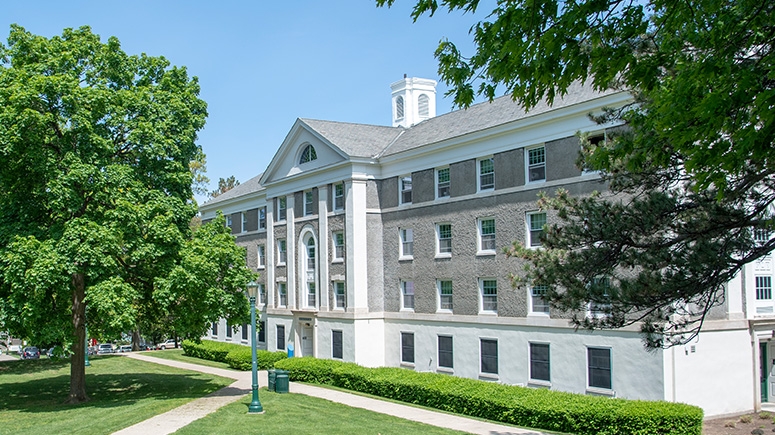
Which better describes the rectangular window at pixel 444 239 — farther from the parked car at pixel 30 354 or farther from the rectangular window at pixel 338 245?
the parked car at pixel 30 354

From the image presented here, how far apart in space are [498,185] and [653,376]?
32.6ft

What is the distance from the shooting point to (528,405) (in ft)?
76.1

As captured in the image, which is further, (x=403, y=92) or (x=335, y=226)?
(x=403, y=92)

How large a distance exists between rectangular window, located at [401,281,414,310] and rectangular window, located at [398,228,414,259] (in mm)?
1322

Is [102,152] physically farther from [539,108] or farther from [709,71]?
[709,71]

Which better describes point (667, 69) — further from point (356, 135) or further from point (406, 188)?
point (356, 135)

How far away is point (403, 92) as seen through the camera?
42.6 meters

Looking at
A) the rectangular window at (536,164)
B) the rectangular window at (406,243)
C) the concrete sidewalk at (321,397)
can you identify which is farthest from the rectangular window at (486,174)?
the concrete sidewalk at (321,397)

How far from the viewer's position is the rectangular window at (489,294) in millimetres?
30459

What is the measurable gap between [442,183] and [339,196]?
687cm

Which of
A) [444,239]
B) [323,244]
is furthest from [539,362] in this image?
[323,244]

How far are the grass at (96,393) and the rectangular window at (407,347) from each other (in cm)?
844

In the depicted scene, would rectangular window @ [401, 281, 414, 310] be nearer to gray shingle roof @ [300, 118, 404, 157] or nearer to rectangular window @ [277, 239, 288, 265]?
gray shingle roof @ [300, 118, 404, 157]

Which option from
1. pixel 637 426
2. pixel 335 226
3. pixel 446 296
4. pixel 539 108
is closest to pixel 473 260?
pixel 446 296
